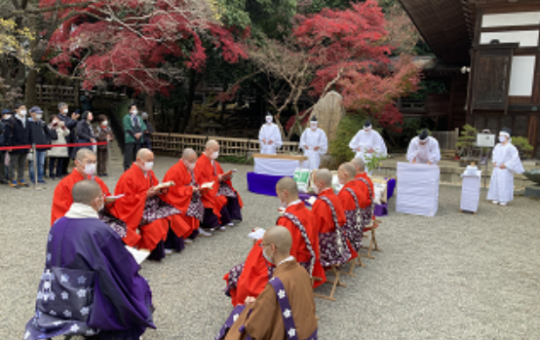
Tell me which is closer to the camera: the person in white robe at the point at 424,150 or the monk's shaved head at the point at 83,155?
the monk's shaved head at the point at 83,155

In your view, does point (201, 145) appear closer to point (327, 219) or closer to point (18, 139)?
point (18, 139)

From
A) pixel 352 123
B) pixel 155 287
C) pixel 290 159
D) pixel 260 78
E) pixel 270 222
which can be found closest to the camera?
pixel 155 287

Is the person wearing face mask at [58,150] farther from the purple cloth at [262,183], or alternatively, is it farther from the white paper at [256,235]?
the white paper at [256,235]

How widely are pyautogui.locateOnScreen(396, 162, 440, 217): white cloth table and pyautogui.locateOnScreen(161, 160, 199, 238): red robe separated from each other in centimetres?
484

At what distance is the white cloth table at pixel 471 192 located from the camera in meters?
8.57

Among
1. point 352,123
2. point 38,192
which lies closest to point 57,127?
point 38,192

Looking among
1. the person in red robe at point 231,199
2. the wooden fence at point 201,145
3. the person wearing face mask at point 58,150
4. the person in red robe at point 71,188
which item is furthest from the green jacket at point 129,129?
the person in red robe at point 71,188

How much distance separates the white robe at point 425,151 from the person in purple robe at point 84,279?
7.73 meters

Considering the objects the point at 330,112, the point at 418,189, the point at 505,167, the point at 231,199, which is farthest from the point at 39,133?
the point at 505,167

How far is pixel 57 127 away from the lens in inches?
425

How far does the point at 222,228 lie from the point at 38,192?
514 cm

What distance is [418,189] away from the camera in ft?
27.7

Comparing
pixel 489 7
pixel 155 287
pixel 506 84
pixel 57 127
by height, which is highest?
pixel 489 7

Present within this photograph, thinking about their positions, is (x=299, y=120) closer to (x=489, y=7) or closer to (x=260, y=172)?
(x=260, y=172)
